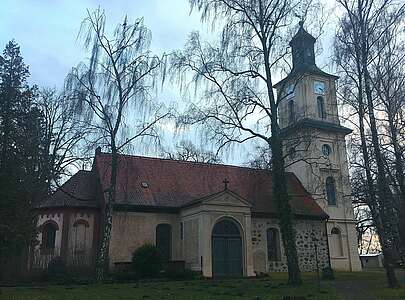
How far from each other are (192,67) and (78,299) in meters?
12.0

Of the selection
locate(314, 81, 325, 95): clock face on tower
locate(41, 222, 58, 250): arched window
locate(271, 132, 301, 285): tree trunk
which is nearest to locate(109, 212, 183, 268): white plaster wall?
locate(41, 222, 58, 250): arched window

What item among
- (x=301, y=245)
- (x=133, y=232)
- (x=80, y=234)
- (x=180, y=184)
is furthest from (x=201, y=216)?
(x=301, y=245)

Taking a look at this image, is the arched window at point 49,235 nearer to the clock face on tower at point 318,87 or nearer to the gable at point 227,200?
the gable at point 227,200

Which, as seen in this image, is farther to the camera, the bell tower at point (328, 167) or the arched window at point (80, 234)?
the bell tower at point (328, 167)

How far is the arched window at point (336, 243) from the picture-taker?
114 feet

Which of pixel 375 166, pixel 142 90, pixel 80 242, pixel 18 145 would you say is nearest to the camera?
pixel 375 166

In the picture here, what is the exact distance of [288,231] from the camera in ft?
64.1

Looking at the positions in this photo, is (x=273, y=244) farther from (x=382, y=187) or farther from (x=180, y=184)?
(x=382, y=187)

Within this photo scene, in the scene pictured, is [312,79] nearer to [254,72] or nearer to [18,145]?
[254,72]

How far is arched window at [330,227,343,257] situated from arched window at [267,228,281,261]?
5.65m

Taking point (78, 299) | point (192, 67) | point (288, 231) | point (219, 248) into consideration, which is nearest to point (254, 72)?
point (192, 67)

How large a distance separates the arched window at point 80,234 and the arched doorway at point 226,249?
7.80 meters

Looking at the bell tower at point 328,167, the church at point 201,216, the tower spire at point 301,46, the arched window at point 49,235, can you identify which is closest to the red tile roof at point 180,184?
the church at point 201,216

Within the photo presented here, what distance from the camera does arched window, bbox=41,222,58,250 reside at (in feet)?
87.6
